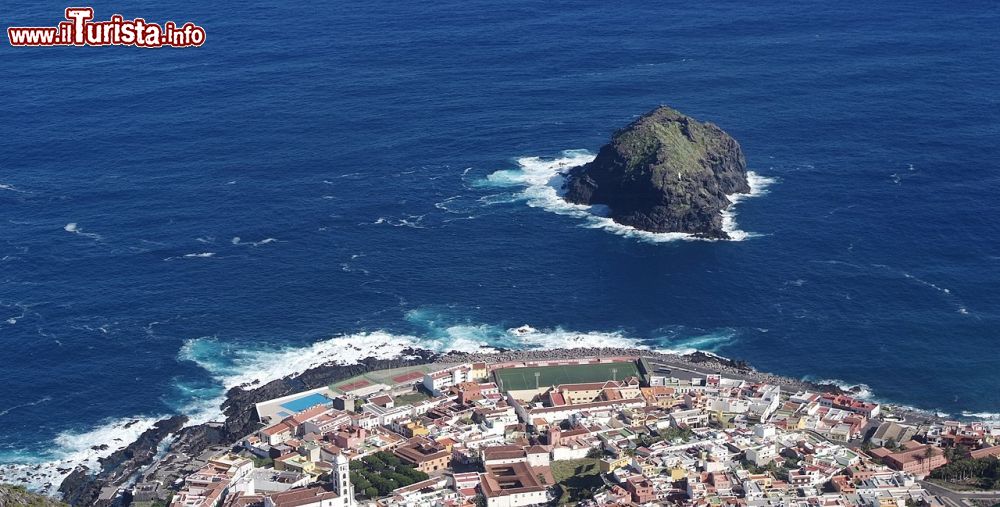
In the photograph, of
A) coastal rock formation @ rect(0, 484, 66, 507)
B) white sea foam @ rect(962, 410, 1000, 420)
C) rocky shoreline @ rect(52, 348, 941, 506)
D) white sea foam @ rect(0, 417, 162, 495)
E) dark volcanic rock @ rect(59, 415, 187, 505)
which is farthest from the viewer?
white sea foam @ rect(962, 410, 1000, 420)

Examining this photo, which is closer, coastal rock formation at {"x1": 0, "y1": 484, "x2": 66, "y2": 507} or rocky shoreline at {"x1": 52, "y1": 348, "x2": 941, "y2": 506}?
coastal rock formation at {"x1": 0, "y1": 484, "x2": 66, "y2": 507}

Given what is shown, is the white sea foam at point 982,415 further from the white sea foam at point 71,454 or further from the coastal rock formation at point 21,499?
the coastal rock formation at point 21,499

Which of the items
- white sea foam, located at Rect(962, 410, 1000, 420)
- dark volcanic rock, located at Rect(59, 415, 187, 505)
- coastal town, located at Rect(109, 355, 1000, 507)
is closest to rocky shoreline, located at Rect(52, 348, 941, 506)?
dark volcanic rock, located at Rect(59, 415, 187, 505)

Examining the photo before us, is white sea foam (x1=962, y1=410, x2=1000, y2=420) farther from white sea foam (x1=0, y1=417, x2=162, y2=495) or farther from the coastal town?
white sea foam (x1=0, y1=417, x2=162, y2=495)

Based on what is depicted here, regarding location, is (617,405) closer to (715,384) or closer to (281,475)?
(715,384)

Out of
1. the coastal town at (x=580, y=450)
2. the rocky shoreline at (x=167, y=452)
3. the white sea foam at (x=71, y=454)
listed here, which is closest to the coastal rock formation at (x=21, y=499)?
the rocky shoreline at (x=167, y=452)

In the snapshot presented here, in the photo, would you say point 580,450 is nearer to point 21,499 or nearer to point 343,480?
point 343,480

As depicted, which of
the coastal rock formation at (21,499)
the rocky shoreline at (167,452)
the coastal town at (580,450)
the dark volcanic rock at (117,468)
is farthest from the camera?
the rocky shoreline at (167,452)

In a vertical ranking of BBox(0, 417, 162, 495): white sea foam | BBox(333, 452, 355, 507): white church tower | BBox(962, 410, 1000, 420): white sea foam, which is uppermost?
BBox(333, 452, 355, 507): white church tower
